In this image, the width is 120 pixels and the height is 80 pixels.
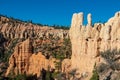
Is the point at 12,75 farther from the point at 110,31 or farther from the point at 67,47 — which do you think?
the point at 110,31

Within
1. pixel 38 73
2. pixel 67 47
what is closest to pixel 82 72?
pixel 38 73

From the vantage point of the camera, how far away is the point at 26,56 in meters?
75.1

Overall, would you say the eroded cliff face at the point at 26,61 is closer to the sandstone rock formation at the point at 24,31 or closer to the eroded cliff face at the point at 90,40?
the eroded cliff face at the point at 90,40

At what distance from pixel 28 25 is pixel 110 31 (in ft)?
334

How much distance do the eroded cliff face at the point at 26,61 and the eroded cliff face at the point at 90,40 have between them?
340 inches

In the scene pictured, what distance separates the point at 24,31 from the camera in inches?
5482

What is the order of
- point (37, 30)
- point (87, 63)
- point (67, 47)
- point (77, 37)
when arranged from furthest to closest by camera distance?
point (37, 30) → point (67, 47) → point (77, 37) → point (87, 63)

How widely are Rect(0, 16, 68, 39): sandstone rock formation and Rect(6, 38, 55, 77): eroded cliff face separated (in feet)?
181

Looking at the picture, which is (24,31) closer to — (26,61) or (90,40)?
(26,61)

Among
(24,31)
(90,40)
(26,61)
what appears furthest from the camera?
(24,31)

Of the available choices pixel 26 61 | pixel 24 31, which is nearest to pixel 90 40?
pixel 26 61

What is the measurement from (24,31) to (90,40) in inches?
3132

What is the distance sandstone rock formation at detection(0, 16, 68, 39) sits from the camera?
135 meters

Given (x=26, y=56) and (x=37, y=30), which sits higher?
(x=37, y=30)
